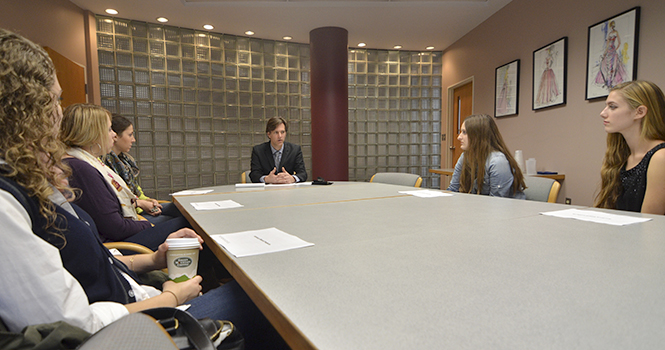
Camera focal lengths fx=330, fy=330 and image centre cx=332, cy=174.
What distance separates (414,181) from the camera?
9.95 ft

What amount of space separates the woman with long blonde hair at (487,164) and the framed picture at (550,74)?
1.93 meters

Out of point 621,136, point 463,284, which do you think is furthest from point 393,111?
point 463,284

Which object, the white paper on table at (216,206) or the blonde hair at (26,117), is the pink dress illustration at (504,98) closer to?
the white paper on table at (216,206)

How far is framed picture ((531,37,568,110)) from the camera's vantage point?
366cm

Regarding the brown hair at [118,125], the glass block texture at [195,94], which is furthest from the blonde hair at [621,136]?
the glass block texture at [195,94]

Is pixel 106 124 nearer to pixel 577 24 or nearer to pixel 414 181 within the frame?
pixel 414 181

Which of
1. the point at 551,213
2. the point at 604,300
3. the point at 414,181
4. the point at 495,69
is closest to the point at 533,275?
the point at 604,300

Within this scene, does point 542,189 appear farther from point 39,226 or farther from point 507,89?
point 507,89

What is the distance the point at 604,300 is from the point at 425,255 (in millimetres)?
338

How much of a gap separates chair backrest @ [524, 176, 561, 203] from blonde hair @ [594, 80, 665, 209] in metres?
0.22

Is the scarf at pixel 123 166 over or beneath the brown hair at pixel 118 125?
beneath

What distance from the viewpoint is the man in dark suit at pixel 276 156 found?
11.7ft

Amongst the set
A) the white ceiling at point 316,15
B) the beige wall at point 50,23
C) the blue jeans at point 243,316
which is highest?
the white ceiling at point 316,15

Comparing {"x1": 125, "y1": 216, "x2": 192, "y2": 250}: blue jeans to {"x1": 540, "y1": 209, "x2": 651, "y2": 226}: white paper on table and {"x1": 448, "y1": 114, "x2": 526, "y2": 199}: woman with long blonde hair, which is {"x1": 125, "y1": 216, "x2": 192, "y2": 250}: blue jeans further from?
{"x1": 448, "y1": 114, "x2": 526, "y2": 199}: woman with long blonde hair
